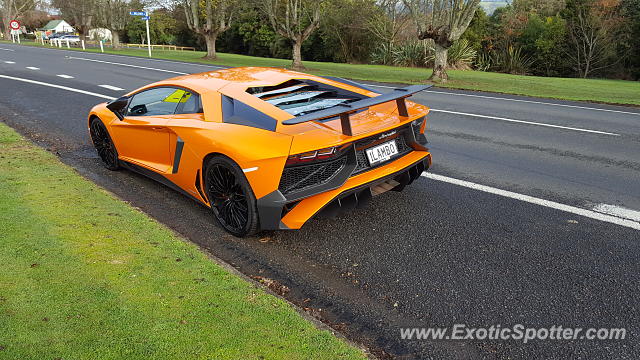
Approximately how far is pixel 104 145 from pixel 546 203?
5252mm

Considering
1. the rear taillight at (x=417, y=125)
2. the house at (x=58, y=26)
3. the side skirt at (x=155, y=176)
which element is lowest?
the side skirt at (x=155, y=176)

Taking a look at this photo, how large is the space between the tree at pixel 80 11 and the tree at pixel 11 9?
19.3 meters

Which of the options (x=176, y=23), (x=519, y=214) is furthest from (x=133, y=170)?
(x=176, y=23)

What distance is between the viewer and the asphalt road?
304 cm

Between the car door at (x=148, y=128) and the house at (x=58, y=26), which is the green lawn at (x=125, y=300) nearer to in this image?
the car door at (x=148, y=128)

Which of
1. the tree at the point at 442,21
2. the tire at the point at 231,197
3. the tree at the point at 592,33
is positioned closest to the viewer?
the tire at the point at 231,197

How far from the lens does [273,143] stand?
149 inches

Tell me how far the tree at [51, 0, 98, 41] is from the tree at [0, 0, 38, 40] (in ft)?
63.4

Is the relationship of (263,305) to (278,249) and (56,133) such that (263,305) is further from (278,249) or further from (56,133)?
(56,133)

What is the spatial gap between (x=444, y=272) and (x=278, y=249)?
1.38 m

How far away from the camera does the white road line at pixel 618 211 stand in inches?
183

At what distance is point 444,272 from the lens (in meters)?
3.62

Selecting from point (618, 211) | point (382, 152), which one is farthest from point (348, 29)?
point (382, 152)

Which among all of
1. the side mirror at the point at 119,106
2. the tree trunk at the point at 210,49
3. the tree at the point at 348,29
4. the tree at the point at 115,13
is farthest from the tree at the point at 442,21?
the tree at the point at 115,13
